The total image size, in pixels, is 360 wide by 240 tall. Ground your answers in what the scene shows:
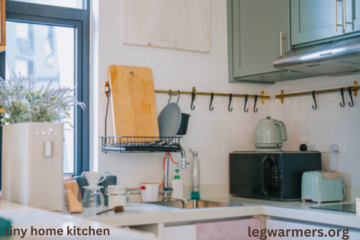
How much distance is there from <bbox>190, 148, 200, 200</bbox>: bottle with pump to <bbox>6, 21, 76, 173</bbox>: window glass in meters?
0.70

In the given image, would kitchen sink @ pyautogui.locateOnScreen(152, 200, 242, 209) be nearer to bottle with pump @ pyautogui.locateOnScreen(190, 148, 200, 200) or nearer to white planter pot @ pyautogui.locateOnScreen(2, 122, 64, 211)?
bottle with pump @ pyautogui.locateOnScreen(190, 148, 200, 200)

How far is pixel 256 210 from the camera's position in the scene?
8.52 feet

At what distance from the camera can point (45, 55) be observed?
2.80 meters

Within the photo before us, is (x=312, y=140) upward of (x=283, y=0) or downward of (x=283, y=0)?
downward

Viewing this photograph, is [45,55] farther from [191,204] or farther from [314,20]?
[314,20]

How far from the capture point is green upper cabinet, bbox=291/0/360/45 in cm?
239

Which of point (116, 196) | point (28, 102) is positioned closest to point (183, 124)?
point (116, 196)

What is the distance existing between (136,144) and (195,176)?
466mm

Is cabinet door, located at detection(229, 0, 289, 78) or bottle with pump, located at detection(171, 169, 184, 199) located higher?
cabinet door, located at detection(229, 0, 289, 78)

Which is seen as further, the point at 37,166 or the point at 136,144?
the point at 136,144

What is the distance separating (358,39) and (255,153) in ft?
2.92

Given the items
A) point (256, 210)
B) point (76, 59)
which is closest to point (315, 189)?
point (256, 210)

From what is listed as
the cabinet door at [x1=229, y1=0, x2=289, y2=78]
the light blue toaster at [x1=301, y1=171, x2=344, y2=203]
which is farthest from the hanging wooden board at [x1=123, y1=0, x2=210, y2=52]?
the light blue toaster at [x1=301, y1=171, x2=344, y2=203]

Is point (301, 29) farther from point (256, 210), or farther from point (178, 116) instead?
point (256, 210)
